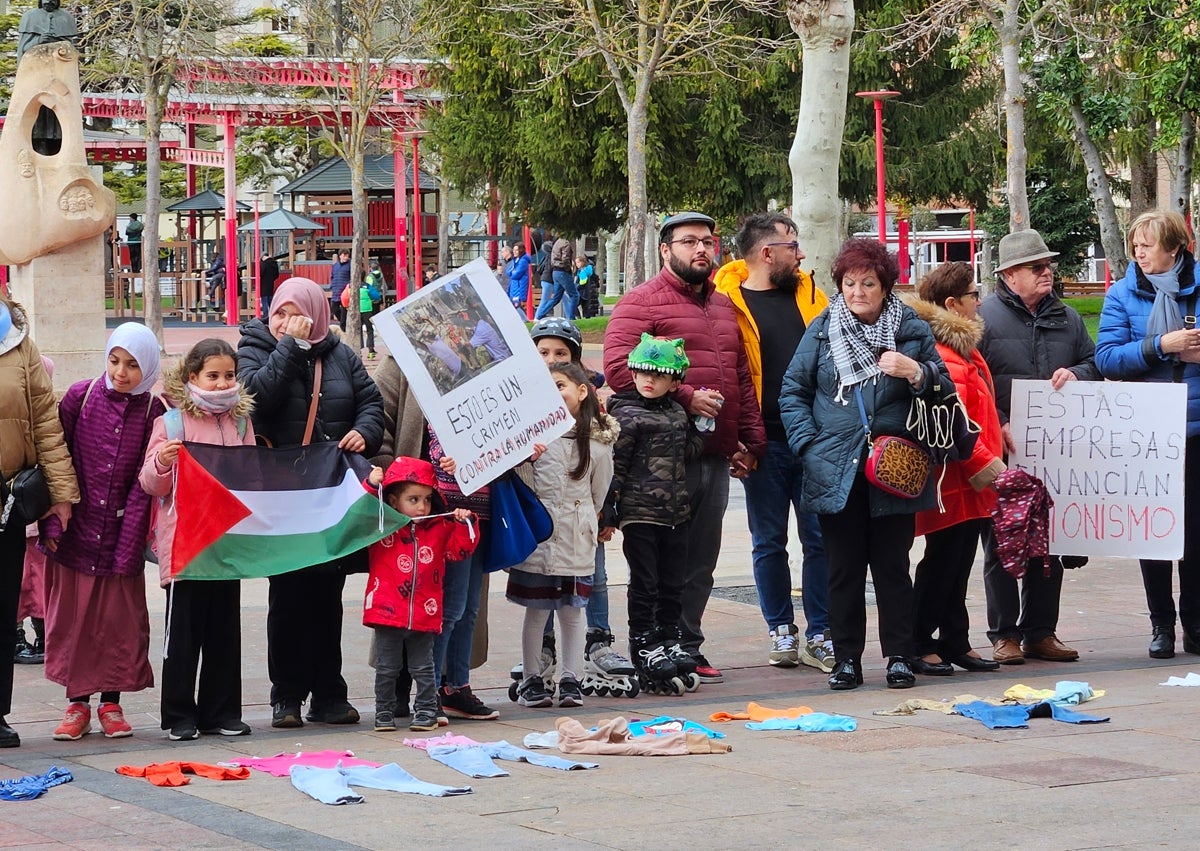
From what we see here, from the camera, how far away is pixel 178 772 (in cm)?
610

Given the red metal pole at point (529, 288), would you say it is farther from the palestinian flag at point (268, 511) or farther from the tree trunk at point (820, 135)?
the palestinian flag at point (268, 511)

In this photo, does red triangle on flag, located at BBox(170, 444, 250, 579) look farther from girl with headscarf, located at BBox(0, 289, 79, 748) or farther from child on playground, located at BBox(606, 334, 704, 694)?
child on playground, located at BBox(606, 334, 704, 694)

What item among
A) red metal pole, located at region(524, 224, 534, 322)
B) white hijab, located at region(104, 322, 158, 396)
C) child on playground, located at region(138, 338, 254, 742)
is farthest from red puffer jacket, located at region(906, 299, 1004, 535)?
red metal pole, located at region(524, 224, 534, 322)

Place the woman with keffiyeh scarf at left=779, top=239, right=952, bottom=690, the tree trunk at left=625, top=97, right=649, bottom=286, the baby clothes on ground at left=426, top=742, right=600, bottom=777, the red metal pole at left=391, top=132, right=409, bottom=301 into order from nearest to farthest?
1. the baby clothes on ground at left=426, top=742, right=600, bottom=777
2. the woman with keffiyeh scarf at left=779, top=239, right=952, bottom=690
3. the tree trunk at left=625, top=97, right=649, bottom=286
4. the red metal pole at left=391, top=132, right=409, bottom=301

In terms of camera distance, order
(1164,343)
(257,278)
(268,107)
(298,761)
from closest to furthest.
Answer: (298,761), (1164,343), (257,278), (268,107)

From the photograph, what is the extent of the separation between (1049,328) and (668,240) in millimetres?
1903

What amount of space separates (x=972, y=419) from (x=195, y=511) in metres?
3.47

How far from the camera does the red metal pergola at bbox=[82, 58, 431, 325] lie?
138 ft

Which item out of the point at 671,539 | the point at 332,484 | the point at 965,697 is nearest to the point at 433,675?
the point at 332,484

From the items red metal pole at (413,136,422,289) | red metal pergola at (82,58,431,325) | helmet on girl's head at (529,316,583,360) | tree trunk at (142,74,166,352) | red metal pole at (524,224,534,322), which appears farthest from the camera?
red metal pole at (413,136,422,289)

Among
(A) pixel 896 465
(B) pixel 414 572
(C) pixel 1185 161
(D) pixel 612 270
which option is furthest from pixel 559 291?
(D) pixel 612 270

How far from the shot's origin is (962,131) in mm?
37438

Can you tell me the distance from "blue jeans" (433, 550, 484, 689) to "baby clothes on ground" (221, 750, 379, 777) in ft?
2.58

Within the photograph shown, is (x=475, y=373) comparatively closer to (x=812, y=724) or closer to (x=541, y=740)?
(x=541, y=740)
